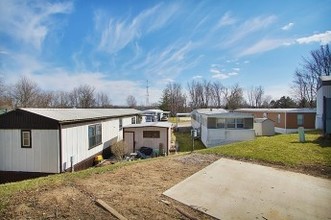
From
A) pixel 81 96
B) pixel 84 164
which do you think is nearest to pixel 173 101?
pixel 81 96

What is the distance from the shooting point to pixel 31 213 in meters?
4.71

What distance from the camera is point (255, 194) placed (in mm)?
5941

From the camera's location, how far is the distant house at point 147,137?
17.0m

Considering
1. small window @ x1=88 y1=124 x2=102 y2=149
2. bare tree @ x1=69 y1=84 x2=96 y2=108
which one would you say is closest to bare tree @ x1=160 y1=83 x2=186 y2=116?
bare tree @ x1=69 y1=84 x2=96 y2=108

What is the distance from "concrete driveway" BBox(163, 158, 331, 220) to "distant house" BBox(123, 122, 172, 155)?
→ 896 centimetres

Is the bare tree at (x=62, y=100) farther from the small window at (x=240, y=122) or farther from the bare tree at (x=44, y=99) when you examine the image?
the small window at (x=240, y=122)

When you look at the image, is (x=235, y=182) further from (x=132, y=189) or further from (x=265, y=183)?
(x=132, y=189)

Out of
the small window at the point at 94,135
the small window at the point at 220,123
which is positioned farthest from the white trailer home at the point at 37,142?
the small window at the point at 220,123

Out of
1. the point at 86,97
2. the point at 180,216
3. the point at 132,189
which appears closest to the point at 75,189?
the point at 132,189

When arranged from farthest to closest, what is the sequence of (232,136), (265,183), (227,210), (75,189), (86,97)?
(86,97) < (232,136) < (265,183) < (75,189) < (227,210)

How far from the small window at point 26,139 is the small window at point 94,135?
11.7 feet

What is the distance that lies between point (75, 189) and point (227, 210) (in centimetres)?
361

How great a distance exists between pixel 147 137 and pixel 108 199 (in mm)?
11770

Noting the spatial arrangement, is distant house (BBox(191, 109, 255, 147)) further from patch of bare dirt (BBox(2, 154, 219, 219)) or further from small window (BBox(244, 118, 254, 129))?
patch of bare dirt (BBox(2, 154, 219, 219))
